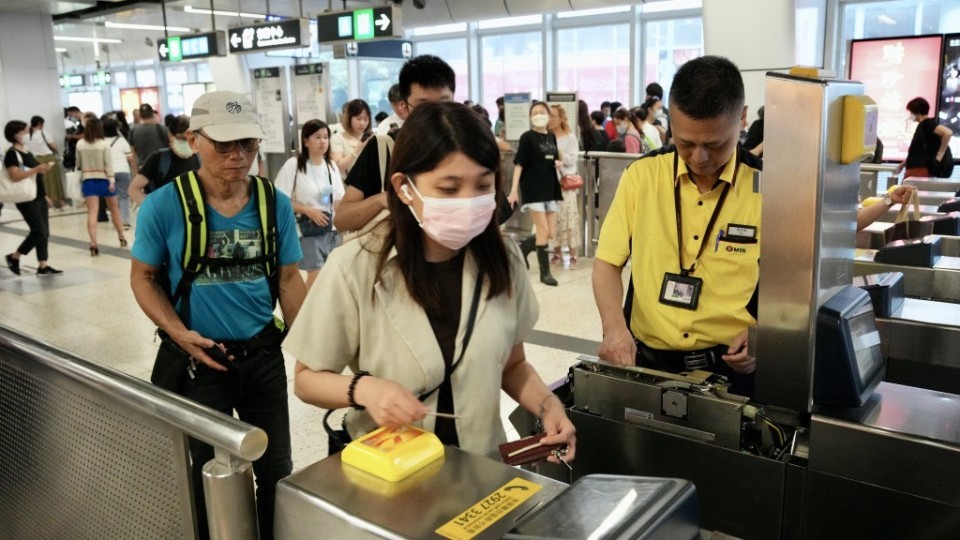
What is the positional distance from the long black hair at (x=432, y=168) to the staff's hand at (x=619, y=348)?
52cm

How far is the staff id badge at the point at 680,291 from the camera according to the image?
2.04 metres

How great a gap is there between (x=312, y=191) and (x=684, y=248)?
3753 millimetres

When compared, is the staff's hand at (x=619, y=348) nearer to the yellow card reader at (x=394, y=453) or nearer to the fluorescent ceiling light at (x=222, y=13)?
the yellow card reader at (x=394, y=453)

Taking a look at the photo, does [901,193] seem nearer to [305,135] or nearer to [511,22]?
[305,135]

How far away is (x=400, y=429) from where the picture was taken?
127cm

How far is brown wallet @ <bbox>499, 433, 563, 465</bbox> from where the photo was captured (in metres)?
1.37

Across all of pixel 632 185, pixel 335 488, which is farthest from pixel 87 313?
pixel 335 488

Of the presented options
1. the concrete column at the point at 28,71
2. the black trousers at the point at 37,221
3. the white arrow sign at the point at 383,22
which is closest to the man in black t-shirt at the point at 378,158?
the black trousers at the point at 37,221

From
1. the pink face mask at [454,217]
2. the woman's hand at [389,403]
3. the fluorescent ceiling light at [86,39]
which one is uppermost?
the fluorescent ceiling light at [86,39]

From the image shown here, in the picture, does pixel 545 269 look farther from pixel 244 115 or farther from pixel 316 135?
pixel 244 115

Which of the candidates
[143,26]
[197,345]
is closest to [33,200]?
[197,345]

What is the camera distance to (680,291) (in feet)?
6.76

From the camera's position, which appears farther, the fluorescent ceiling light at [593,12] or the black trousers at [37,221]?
the fluorescent ceiling light at [593,12]

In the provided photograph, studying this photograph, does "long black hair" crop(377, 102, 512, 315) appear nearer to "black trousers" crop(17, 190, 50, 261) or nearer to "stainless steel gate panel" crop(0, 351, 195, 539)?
"stainless steel gate panel" crop(0, 351, 195, 539)
